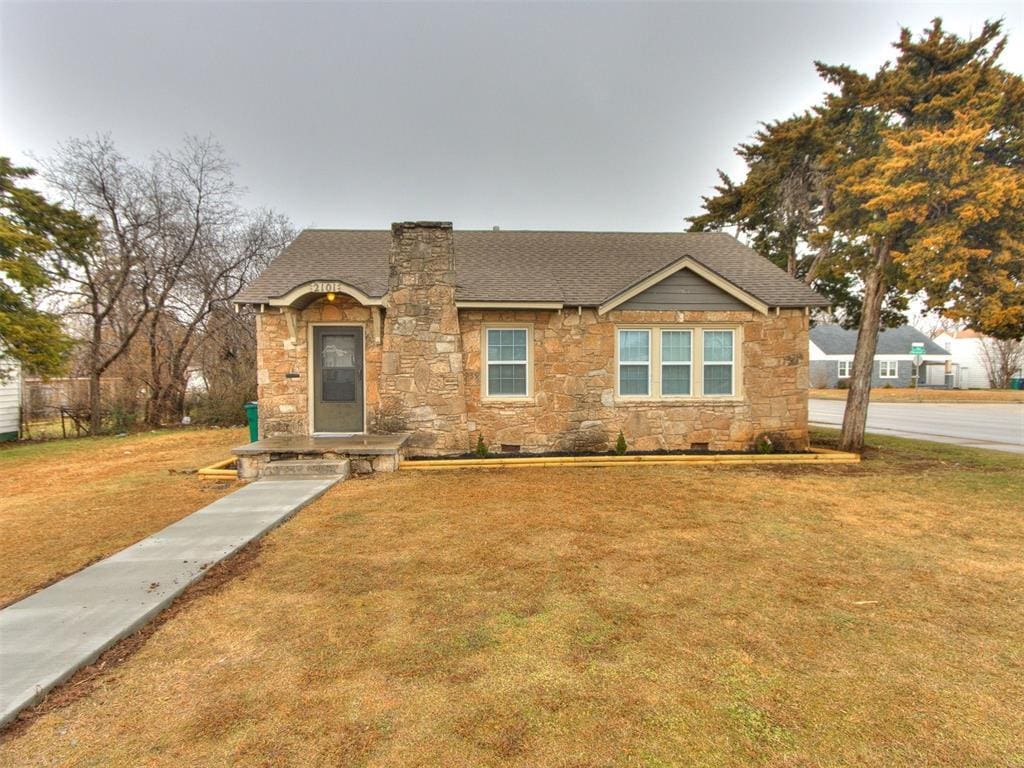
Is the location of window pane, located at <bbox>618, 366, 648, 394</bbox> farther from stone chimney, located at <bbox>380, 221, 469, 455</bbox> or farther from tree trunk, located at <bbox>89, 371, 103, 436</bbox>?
tree trunk, located at <bbox>89, 371, 103, 436</bbox>

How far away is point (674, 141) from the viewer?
19984mm

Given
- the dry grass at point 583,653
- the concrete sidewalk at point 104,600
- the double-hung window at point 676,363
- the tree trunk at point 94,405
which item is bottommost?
the dry grass at point 583,653

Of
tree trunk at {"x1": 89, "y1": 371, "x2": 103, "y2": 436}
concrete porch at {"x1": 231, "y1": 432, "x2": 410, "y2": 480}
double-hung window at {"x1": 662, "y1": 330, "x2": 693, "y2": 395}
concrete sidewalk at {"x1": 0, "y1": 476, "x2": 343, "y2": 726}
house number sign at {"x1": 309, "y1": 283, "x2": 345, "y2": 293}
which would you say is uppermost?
house number sign at {"x1": 309, "y1": 283, "x2": 345, "y2": 293}

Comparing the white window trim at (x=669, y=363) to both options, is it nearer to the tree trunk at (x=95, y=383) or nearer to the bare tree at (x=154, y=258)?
the bare tree at (x=154, y=258)

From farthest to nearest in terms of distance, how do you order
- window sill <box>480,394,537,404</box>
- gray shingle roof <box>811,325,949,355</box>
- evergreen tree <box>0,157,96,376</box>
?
gray shingle roof <box>811,325,949,355</box>
evergreen tree <box>0,157,96,376</box>
window sill <box>480,394,537,404</box>

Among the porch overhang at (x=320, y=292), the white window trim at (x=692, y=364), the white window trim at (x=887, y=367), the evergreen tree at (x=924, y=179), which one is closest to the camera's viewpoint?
the evergreen tree at (x=924, y=179)

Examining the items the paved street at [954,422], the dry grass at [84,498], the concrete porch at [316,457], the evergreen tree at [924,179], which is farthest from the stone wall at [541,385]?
the paved street at [954,422]

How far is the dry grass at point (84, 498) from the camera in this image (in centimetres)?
427

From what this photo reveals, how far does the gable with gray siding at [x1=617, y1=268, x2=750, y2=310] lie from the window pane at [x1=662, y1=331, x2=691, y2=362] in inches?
22.2

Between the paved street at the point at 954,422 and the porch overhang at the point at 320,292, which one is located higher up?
the porch overhang at the point at 320,292

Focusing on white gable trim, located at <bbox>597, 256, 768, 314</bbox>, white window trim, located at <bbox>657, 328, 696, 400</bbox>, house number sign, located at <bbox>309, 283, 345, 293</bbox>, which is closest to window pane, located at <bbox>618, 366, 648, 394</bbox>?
white window trim, located at <bbox>657, 328, 696, 400</bbox>

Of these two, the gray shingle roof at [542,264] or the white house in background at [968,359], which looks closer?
the gray shingle roof at [542,264]

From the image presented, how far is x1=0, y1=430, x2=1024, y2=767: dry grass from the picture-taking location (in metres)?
2.07

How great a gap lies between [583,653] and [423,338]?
6.92 m
